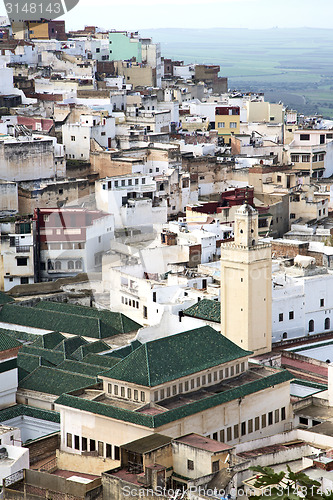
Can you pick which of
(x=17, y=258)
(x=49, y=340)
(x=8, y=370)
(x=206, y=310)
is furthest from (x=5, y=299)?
(x=8, y=370)

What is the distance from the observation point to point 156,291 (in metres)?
36.4

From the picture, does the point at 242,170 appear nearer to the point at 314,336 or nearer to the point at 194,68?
the point at 314,336

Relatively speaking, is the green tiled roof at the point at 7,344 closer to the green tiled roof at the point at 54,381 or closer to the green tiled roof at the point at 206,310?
the green tiled roof at the point at 54,381

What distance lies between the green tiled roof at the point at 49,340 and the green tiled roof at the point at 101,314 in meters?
1.67

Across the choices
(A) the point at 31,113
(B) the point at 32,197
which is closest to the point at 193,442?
(B) the point at 32,197

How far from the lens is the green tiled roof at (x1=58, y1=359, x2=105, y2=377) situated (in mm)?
31812

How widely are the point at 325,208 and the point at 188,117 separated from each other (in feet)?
54.2

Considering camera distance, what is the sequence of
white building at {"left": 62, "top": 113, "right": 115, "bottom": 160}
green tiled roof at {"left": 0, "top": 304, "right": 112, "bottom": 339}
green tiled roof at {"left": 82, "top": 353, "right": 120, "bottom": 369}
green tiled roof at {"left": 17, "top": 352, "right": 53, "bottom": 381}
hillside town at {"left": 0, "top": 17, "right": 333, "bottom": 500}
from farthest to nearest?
white building at {"left": 62, "top": 113, "right": 115, "bottom": 160}, green tiled roof at {"left": 0, "top": 304, "right": 112, "bottom": 339}, green tiled roof at {"left": 17, "top": 352, "right": 53, "bottom": 381}, green tiled roof at {"left": 82, "top": 353, "right": 120, "bottom": 369}, hillside town at {"left": 0, "top": 17, "right": 333, "bottom": 500}

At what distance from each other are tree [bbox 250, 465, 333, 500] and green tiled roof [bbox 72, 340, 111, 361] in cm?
1213

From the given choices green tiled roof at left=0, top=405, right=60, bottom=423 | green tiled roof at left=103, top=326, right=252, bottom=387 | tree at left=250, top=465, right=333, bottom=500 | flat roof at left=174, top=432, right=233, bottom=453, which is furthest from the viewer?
green tiled roof at left=0, top=405, right=60, bottom=423

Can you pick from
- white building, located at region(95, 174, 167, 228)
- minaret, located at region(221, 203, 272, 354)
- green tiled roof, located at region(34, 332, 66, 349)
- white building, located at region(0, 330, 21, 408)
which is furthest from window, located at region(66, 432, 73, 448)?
white building, located at region(95, 174, 167, 228)

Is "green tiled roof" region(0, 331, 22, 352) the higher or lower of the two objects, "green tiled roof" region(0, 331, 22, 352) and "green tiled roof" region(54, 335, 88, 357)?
the higher

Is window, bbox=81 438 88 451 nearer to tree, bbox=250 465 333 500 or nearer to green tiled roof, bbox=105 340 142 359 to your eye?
green tiled roof, bbox=105 340 142 359

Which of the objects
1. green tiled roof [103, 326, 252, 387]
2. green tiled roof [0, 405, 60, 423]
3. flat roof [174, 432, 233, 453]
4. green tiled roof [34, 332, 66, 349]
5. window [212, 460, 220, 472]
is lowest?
green tiled roof [0, 405, 60, 423]
